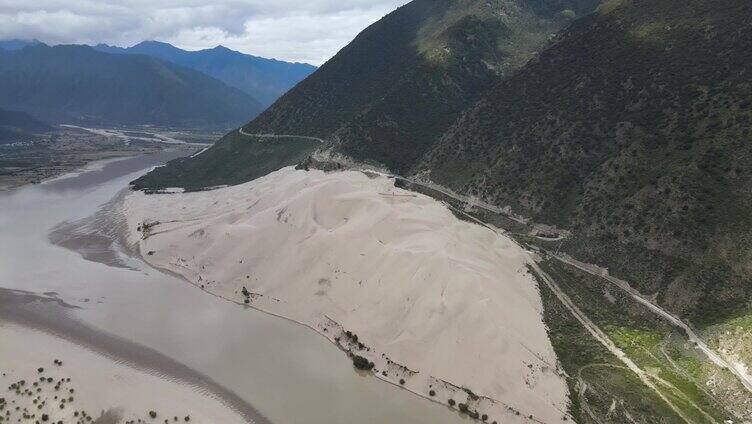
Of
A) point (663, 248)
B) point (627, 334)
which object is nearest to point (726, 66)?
point (663, 248)

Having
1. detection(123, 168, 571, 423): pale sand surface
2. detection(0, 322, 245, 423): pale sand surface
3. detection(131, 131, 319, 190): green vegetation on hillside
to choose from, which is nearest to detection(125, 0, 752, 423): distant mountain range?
detection(131, 131, 319, 190): green vegetation on hillside

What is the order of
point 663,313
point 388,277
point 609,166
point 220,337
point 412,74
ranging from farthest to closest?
point 412,74, point 609,166, point 388,277, point 220,337, point 663,313

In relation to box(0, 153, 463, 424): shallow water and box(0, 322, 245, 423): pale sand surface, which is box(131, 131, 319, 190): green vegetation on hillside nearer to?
box(0, 153, 463, 424): shallow water

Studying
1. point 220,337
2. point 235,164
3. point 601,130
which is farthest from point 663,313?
point 235,164

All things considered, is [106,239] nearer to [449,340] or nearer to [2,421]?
[2,421]

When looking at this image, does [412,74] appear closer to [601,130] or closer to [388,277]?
[601,130]

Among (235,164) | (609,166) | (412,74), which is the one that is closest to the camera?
(609,166)

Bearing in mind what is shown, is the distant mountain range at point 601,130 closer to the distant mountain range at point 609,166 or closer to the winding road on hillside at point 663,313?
the distant mountain range at point 609,166

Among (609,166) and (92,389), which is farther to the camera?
(609,166)
